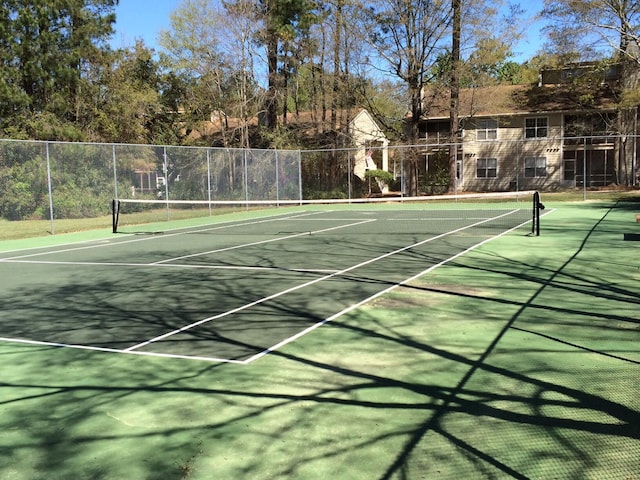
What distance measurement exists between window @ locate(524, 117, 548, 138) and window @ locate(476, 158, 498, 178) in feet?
10.8

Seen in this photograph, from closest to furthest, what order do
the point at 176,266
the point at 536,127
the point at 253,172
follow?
the point at 176,266 → the point at 253,172 → the point at 536,127

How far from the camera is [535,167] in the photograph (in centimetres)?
4350

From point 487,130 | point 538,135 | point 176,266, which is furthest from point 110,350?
point 538,135

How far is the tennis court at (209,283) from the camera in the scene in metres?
6.11

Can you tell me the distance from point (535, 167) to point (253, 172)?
25189 mm

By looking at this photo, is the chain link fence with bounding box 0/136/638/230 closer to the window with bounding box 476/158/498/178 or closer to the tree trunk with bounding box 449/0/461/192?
the window with bounding box 476/158/498/178

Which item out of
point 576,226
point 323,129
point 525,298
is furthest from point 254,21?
point 525,298

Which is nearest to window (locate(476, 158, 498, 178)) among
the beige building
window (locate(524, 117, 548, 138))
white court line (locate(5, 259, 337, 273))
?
the beige building

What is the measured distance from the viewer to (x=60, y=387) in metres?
4.67

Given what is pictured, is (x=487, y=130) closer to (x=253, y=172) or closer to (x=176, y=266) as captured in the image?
(x=253, y=172)

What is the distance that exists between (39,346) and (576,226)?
47.3 feet

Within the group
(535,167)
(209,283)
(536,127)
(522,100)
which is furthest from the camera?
(522,100)

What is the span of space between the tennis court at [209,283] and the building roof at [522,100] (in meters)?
23.1

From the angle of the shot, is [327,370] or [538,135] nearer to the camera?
[327,370]
